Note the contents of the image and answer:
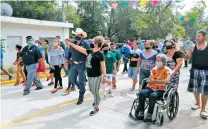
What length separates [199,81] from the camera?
534 cm

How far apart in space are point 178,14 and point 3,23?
63.8 feet

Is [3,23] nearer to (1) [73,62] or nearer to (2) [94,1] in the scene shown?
(1) [73,62]

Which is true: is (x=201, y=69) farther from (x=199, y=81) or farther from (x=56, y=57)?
(x=56, y=57)

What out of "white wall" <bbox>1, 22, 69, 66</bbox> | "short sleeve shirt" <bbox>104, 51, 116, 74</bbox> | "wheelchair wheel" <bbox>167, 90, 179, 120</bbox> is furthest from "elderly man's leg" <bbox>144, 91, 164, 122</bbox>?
"white wall" <bbox>1, 22, 69, 66</bbox>

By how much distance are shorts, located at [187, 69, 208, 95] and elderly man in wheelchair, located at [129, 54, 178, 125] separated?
0.59 m

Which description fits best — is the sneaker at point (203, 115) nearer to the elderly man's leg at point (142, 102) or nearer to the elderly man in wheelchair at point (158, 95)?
the elderly man in wheelchair at point (158, 95)

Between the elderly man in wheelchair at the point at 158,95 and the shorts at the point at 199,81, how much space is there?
59cm

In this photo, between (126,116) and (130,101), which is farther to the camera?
(130,101)

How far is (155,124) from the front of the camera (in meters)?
4.79

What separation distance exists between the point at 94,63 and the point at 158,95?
57.6 inches

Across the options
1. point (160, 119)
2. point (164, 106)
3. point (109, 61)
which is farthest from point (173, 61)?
point (109, 61)

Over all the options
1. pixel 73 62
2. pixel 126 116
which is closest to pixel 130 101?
pixel 126 116

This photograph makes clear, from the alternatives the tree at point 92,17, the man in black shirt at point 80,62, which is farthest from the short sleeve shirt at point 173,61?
the tree at point 92,17

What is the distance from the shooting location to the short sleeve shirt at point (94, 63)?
529cm
